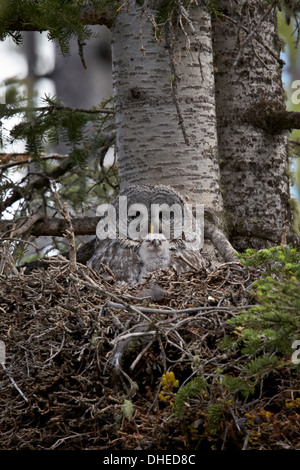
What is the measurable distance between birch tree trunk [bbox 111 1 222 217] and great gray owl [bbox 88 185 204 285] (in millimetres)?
154

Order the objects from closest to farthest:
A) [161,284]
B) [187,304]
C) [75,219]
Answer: [187,304], [161,284], [75,219]

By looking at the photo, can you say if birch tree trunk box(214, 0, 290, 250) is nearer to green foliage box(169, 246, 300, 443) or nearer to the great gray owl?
the great gray owl

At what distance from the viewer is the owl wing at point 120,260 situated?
301cm

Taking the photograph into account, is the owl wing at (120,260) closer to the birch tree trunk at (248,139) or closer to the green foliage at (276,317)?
the birch tree trunk at (248,139)

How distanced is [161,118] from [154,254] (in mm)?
803

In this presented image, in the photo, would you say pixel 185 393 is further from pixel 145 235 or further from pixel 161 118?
pixel 161 118

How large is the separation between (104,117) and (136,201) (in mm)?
1235

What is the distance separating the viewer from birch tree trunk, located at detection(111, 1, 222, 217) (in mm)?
3406

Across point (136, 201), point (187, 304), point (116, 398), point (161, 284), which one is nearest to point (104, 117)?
point (136, 201)

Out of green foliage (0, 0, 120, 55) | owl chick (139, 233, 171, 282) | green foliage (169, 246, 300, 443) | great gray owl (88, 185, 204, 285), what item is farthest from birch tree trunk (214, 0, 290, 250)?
green foliage (169, 246, 300, 443)

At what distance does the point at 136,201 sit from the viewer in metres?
3.32

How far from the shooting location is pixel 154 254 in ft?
9.97

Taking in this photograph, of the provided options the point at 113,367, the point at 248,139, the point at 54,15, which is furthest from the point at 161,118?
the point at 113,367
